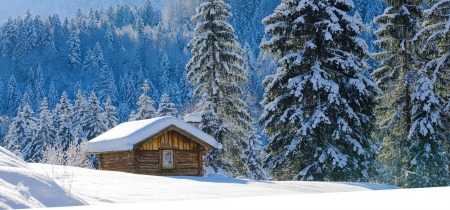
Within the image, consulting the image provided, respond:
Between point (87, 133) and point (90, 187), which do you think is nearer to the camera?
point (90, 187)

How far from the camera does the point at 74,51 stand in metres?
72.9

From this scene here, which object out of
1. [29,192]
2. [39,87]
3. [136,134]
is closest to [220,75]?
[136,134]

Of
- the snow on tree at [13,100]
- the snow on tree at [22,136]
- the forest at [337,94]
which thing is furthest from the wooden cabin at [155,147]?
the snow on tree at [13,100]

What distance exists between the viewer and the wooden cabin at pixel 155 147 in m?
15.6

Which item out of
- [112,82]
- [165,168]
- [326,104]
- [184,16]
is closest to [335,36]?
[326,104]

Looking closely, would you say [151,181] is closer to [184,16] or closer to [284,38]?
A: [284,38]

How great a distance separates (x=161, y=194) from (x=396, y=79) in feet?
40.1

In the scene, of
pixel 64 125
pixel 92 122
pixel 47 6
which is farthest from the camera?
pixel 47 6

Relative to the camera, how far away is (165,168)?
16.7 m

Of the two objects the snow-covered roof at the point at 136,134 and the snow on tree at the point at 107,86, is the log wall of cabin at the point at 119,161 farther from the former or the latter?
the snow on tree at the point at 107,86

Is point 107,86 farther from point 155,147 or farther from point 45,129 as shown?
point 155,147

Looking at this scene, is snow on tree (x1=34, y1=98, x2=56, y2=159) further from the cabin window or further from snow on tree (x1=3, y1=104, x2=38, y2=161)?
the cabin window

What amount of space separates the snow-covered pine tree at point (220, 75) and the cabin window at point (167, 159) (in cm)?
507

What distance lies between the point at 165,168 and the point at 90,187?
7.94m
